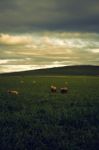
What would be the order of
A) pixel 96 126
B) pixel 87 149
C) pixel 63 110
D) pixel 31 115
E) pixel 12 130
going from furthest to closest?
pixel 63 110 → pixel 31 115 → pixel 96 126 → pixel 12 130 → pixel 87 149

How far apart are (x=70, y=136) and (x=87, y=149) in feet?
3.92

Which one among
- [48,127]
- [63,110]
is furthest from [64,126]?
[63,110]

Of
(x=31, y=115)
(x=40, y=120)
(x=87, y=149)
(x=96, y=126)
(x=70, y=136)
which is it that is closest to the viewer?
(x=87, y=149)

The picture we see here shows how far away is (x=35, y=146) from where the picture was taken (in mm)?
10547

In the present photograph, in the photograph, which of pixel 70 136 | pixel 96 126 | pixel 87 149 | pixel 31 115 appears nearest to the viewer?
pixel 87 149

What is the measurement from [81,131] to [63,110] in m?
4.33

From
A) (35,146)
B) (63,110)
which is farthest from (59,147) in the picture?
(63,110)

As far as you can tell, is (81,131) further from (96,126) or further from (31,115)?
(31,115)

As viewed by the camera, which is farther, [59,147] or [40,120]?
[40,120]

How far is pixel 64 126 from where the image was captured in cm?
1288

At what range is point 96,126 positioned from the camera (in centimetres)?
1305

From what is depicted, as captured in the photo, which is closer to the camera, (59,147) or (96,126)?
(59,147)

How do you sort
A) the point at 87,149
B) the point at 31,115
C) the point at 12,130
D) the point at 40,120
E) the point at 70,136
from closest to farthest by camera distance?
the point at 87,149 < the point at 70,136 < the point at 12,130 < the point at 40,120 < the point at 31,115

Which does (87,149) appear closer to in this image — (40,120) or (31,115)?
(40,120)
